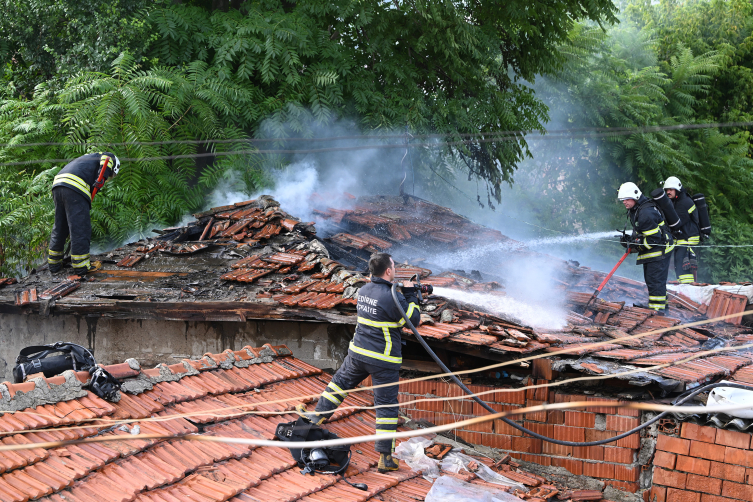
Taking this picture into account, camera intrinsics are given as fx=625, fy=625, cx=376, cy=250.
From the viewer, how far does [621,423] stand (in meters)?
5.32

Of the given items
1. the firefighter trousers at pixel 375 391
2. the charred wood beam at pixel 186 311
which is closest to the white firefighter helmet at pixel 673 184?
the charred wood beam at pixel 186 311

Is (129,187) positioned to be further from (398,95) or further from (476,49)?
(476,49)

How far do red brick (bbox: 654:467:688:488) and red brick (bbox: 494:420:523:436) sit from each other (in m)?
1.16

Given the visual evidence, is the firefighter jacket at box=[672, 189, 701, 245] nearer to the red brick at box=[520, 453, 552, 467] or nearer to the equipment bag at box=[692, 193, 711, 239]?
the equipment bag at box=[692, 193, 711, 239]

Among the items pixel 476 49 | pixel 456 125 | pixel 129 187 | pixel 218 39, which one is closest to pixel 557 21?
pixel 476 49

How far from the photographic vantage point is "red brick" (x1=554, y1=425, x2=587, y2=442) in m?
5.50

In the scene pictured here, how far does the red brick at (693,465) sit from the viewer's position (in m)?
4.85

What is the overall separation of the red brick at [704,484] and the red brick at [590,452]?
0.68 m

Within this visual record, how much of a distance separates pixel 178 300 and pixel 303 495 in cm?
355

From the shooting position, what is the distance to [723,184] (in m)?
21.4

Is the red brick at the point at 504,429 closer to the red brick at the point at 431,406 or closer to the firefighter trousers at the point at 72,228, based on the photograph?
the red brick at the point at 431,406

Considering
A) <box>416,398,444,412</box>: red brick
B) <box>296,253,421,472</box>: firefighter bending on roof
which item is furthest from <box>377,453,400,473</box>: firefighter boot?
<box>416,398,444,412</box>: red brick

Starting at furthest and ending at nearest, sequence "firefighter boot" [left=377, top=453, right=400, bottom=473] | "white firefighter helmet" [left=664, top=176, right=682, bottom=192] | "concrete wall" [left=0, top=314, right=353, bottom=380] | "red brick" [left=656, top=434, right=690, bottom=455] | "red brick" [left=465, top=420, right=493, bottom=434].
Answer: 1. "white firefighter helmet" [left=664, top=176, right=682, bottom=192]
2. "concrete wall" [left=0, top=314, right=353, bottom=380]
3. "red brick" [left=465, top=420, right=493, bottom=434]
4. "red brick" [left=656, top=434, right=690, bottom=455]
5. "firefighter boot" [left=377, top=453, right=400, bottom=473]

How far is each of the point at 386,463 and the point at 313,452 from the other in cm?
64
